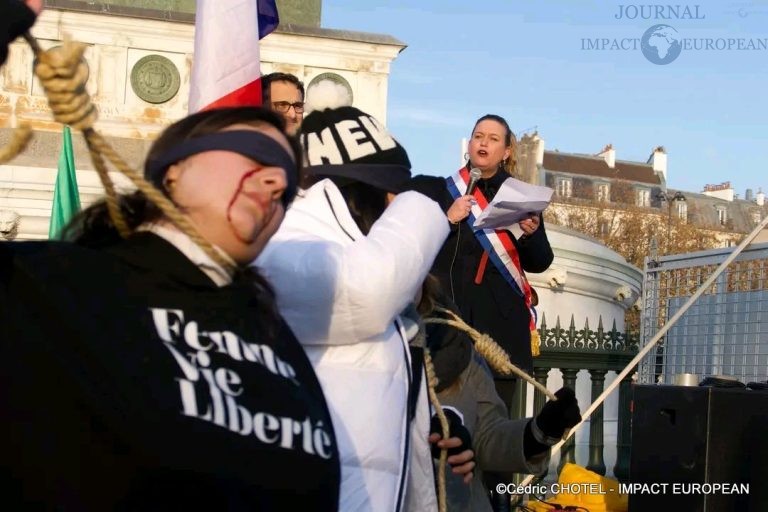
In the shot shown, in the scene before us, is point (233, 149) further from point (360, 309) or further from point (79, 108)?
point (360, 309)

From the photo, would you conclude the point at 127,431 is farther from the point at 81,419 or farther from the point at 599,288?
the point at 599,288

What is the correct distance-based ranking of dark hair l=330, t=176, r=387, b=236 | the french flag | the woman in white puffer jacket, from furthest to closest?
the french flag → dark hair l=330, t=176, r=387, b=236 → the woman in white puffer jacket

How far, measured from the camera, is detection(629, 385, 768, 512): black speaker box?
5.75 metres

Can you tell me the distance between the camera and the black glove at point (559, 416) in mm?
3277

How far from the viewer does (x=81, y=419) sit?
1.34m

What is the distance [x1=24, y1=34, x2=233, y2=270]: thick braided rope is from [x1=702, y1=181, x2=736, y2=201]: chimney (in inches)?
3575

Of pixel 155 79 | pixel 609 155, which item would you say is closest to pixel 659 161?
pixel 609 155

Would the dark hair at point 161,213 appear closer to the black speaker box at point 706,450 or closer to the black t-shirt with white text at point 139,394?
the black t-shirt with white text at point 139,394

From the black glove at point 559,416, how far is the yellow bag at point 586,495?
3.97 m

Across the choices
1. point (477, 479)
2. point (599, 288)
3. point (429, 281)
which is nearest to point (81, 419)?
→ point (429, 281)

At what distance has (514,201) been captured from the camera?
5.45 m

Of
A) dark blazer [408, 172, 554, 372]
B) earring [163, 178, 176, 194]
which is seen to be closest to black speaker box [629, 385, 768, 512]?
dark blazer [408, 172, 554, 372]

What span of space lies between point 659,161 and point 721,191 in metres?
8.08

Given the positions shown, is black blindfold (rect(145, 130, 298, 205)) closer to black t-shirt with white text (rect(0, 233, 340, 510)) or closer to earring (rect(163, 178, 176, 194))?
earring (rect(163, 178, 176, 194))
